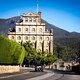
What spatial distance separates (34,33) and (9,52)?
9795cm

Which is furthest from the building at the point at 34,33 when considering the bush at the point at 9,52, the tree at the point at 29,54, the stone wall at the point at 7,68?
the bush at the point at 9,52

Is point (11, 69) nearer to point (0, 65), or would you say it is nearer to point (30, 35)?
point (0, 65)

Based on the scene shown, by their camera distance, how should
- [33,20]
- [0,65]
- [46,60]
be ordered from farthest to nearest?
[33,20] → [46,60] → [0,65]

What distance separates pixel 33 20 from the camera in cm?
15988

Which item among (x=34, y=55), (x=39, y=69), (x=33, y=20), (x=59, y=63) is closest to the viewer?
(x=39, y=69)

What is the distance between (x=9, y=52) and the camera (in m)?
64.8

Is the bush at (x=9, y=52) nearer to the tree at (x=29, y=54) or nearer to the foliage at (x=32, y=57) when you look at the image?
the tree at (x=29, y=54)

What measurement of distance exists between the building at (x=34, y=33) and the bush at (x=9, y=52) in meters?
85.7

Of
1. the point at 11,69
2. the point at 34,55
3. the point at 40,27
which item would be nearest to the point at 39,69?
the point at 11,69

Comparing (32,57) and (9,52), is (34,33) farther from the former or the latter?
(9,52)

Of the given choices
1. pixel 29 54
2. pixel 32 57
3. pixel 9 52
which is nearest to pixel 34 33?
pixel 32 57

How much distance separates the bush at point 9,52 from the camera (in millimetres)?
59375

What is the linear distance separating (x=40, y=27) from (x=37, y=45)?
30.1 feet

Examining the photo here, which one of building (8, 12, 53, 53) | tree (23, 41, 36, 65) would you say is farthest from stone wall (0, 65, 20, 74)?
building (8, 12, 53, 53)
